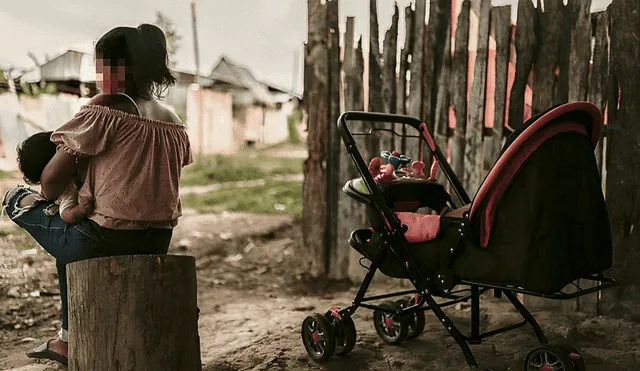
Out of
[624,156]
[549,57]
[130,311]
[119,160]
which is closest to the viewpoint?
[130,311]

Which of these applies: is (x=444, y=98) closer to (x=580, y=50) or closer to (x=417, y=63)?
(x=417, y=63)

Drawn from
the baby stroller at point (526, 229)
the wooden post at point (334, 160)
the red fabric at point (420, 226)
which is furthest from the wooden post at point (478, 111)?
the red fabric at point (420, 226)

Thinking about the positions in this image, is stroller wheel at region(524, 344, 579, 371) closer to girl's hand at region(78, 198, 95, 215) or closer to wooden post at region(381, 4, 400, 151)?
girl's hand at region(78, 198, 95, 215)

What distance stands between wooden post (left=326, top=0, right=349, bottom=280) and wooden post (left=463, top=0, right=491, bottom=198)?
1.08 m

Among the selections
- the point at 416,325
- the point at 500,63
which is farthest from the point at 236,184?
the point at 416,325

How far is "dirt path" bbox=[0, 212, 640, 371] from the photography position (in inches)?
123

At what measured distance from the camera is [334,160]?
191 inches

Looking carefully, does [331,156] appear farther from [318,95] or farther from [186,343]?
[186,343]

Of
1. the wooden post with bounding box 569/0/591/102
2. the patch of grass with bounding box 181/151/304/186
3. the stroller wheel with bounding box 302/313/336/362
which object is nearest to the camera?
the stroller wheel with bounding box 302/313/336/362

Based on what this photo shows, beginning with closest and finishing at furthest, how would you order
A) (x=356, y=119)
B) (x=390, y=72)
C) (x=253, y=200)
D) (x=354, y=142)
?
1. (x=354, y=142)
2. (x=356, y=119)
3. (x=390, y=72)
4. (x=253, y=200)

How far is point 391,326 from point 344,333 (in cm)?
40

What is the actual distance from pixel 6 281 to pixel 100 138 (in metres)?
2.95

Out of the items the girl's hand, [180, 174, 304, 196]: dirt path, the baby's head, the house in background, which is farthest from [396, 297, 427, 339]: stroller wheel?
the house in background

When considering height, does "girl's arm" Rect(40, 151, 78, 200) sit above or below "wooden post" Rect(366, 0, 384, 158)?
below
